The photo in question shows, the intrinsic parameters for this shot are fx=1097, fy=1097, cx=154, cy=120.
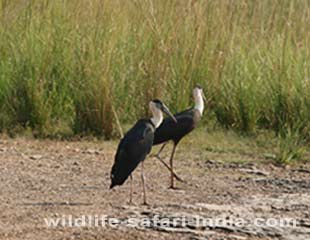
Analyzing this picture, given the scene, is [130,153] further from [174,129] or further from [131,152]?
[174,129]

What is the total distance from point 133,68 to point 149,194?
3131mm

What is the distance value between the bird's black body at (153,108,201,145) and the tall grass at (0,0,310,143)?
1.73 meters

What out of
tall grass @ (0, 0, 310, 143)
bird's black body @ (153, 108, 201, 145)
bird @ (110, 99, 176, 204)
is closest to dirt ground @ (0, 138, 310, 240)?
bird @ (110, 99, 176, 204)

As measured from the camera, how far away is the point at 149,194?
7.92m

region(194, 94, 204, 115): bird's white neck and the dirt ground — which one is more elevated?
region(194, 94, 204, 115): bird's white neck

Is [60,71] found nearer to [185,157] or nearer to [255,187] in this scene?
[185,157]

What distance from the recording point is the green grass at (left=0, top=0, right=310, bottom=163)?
34.2ft

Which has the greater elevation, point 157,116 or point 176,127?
point 157,116

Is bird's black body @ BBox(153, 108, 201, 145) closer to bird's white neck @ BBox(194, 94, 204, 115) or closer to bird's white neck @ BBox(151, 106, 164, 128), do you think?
bird's white neck @ BBox(194, 94, 204, 115)

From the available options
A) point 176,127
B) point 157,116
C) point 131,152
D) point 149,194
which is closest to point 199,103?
point 176,127

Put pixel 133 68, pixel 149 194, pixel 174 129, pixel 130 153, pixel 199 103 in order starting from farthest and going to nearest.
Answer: pixel 133 68 → pixel 199 103 → pixel 174 129 → pixel 149 194 → pixel 130 153

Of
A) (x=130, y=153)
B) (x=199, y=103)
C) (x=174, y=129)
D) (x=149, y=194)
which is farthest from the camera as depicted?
(x=199, y=103)

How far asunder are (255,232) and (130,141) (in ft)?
3.82

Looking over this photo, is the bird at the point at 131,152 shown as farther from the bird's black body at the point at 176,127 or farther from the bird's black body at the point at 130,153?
the bird's black body at the point at 176,127
